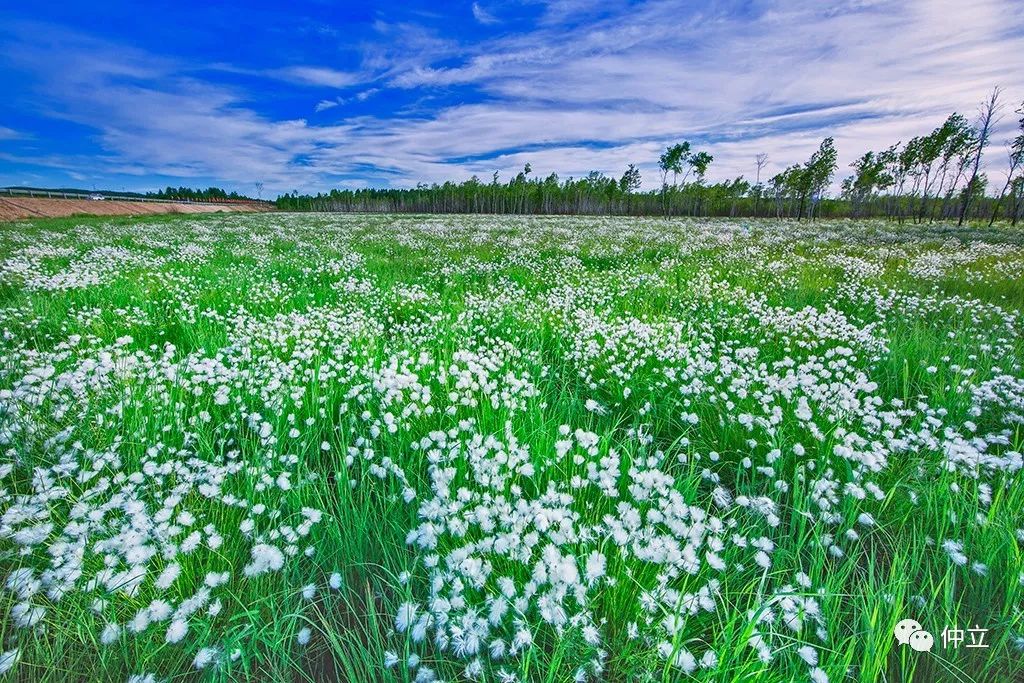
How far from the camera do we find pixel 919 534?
2557 mm

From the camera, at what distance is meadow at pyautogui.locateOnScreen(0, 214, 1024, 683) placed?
6.24ft

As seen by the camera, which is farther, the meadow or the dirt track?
the dirt track

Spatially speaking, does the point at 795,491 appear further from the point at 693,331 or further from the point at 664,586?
the point at 693,331

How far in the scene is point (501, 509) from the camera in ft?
7.75
